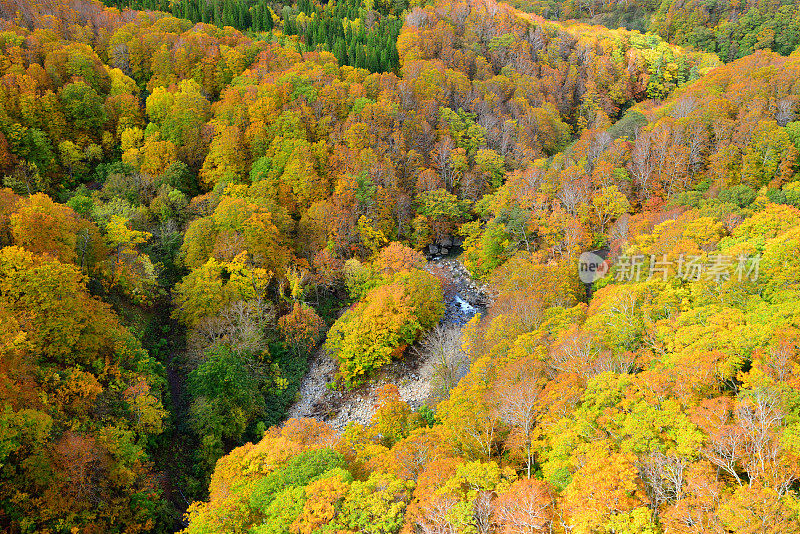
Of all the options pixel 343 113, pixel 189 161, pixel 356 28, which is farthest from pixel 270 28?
pixel 189 161

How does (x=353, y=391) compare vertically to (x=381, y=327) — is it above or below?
below

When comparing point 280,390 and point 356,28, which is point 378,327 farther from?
point 356,28

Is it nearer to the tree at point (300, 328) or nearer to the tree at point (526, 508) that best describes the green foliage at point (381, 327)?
the tree at point (300, 328)

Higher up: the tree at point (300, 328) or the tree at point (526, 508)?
the tree at point (526, 508)

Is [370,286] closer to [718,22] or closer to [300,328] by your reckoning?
[300,328]

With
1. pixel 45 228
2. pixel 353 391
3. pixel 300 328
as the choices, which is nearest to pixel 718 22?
pixel 300 328

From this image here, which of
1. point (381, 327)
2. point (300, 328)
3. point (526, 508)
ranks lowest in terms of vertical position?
point (300, 328)

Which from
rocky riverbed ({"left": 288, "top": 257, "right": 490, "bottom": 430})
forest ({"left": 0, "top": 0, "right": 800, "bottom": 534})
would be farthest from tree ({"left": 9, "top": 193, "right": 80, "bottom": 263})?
rocky riverbed ({"left": 288, "top": 257, "right": 490, "bottom": 430})

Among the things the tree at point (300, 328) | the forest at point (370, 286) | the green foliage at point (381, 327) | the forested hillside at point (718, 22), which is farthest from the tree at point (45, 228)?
the forested hillside at point (718, 22)
